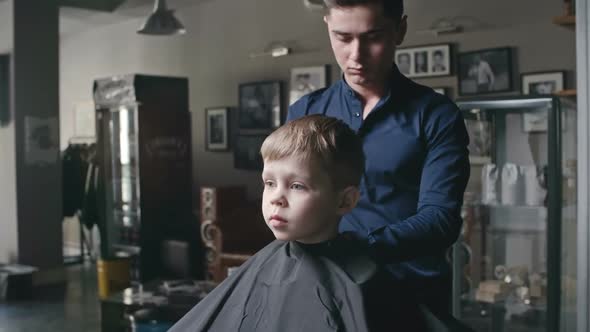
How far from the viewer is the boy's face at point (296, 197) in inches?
46.0

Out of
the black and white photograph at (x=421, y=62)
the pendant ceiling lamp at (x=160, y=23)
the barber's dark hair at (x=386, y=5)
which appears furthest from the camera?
the pendant ceiling lamp at (x=160, y=23)

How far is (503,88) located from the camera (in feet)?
15.5

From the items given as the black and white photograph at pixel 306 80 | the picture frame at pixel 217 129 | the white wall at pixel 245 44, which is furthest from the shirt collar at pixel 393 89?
the picture frame at pixel 217 129

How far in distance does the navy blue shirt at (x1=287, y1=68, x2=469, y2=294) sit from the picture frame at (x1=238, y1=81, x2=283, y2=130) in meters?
4.71

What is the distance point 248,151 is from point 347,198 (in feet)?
17.0

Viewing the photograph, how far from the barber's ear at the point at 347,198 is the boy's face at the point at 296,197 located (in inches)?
1.4

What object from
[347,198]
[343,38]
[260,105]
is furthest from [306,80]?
[347,198]

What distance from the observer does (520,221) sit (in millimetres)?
3627

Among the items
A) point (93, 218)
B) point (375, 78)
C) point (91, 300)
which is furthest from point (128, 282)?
point (375, 78)

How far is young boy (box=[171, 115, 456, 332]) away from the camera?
3.84 ft

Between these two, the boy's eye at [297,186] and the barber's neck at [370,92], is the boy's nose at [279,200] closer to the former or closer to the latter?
the boy's eye at [297,186]

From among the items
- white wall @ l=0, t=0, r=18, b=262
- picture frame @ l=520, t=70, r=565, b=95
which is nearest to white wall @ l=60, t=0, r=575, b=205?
picture frame @ l=520, t=70, r=565, b=95

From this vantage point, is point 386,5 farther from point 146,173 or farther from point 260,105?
point 146,173

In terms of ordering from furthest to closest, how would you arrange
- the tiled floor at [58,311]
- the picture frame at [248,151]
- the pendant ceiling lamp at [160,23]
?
the picture frame at [248,151]
the pendant ceiling lamp at [160,23]
the tiled floor at [58,311]
